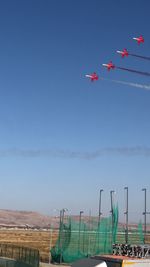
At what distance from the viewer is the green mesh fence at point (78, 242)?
42.7m

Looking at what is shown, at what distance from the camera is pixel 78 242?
4350 cm

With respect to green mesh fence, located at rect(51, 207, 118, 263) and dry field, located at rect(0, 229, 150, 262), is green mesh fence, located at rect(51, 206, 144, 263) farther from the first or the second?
dry field, located at rect(0, 229, 150, 262)

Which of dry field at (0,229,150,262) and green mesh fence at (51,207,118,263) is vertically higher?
green mesh fence at (51,207,118,263)

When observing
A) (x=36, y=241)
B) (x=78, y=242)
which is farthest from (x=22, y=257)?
(x=36, y=241)

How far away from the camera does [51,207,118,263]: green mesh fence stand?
42.7m

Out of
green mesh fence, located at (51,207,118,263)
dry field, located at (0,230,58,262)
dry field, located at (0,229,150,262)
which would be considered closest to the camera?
green mesh fence, located at (51,207,118,263)

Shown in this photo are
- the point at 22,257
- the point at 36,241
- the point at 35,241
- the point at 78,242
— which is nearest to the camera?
the point at 22,257

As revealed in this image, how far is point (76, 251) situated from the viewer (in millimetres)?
43156

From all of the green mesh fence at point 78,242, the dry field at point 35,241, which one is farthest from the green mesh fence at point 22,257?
the dry field at point 35,241

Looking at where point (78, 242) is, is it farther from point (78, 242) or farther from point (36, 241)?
point (36, 241)

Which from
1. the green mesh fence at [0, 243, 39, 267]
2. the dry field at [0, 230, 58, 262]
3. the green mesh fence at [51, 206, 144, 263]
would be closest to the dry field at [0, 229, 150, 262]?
the dry field at [0, 230, 58, 262]

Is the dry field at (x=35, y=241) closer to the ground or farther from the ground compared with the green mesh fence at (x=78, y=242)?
closer to the ground

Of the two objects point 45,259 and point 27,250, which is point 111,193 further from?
point 27,250

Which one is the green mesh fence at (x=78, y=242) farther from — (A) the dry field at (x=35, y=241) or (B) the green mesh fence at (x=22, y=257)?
(B) the green mesh fence at (x=22, y=257)
